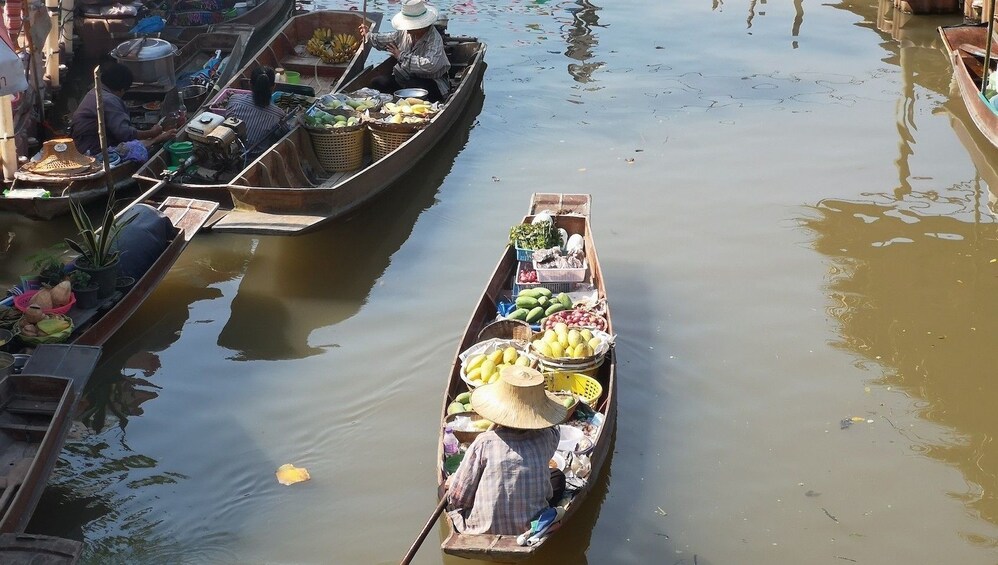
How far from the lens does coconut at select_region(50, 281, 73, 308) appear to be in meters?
6.82

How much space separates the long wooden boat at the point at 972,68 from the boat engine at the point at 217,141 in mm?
8190

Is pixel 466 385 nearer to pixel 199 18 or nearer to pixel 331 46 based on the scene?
pixel 331 46

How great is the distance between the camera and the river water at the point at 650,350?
5973 millimetres

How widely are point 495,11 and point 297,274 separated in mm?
9529

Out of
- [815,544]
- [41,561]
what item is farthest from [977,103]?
[41,561]

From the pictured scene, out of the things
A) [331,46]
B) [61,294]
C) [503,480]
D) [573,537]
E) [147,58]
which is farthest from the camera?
[331,46]

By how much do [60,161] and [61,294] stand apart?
2628 mm

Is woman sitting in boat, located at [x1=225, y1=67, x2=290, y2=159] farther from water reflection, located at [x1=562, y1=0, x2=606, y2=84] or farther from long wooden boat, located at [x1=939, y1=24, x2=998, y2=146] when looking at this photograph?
long wooden boat, located at [x1=939, y1=24, x2=998, y2=146]

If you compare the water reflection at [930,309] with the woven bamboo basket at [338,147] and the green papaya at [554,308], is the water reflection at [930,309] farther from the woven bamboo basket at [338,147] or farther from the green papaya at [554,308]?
the woven bamboo basket at [338,147]

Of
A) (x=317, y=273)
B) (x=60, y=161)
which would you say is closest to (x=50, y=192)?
(x=60, y=161)

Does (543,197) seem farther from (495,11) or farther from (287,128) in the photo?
(495,11)

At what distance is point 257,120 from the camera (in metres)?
9.86

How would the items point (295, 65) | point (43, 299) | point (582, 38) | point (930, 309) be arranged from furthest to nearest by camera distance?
point (582, 38) → point (295, 65) → point (930, 309) → point (43, 299)

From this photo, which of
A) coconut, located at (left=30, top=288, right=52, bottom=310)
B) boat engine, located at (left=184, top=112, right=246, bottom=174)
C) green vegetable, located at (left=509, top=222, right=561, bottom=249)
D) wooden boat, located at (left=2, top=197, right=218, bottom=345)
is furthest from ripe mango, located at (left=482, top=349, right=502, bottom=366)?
boat engine, located at (left=184, top=112, right=246, bottom=174)
